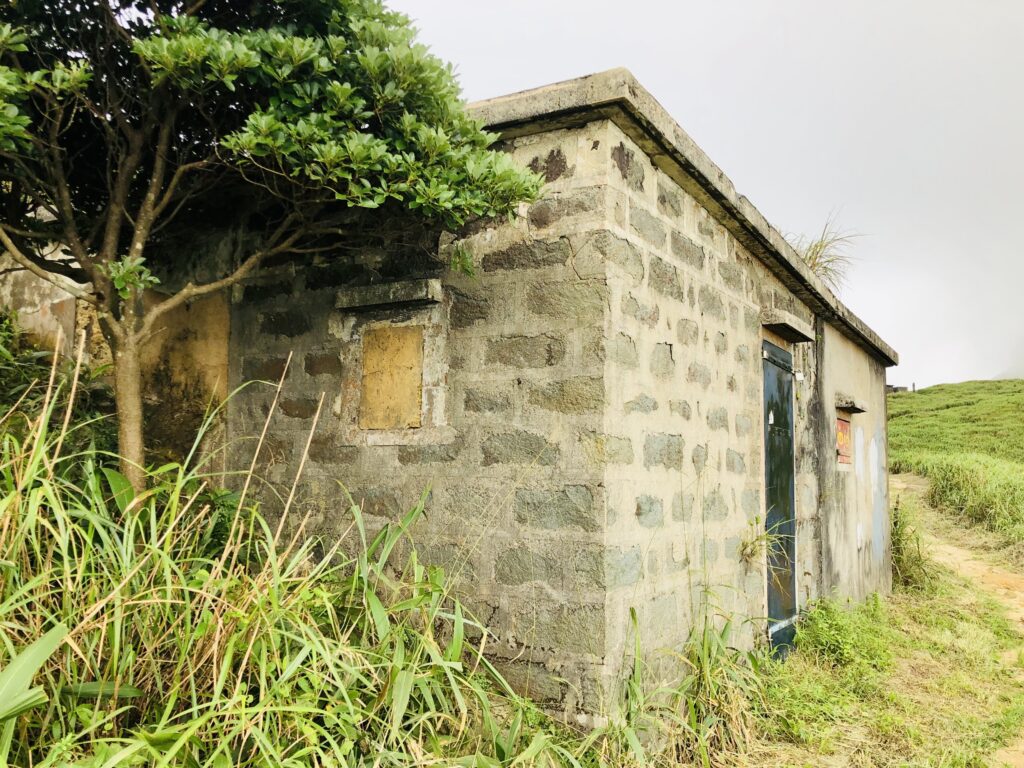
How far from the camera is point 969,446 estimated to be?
20.2 meters

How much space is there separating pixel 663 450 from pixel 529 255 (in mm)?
1118

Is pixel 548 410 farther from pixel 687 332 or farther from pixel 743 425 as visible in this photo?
pixel 743 425

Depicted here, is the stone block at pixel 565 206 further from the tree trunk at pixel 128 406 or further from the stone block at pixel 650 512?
the tree trunk at pixel 128 406

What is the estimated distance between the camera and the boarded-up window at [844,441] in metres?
7.38

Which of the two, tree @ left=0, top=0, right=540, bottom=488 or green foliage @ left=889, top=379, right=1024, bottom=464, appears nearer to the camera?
tree @ left=0, top=0, right=540, bottom=488

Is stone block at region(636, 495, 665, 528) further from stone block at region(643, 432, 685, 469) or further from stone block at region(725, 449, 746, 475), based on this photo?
stone block at region(725, 449, 746, 475)

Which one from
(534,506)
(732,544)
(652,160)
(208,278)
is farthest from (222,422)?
(732,544)

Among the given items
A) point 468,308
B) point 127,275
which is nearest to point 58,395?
point 127,275

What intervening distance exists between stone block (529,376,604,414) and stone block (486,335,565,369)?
104mm

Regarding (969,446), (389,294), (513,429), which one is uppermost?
(389,294)

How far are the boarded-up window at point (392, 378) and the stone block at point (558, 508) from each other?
678mm

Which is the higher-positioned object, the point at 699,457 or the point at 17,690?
the point at 699,457

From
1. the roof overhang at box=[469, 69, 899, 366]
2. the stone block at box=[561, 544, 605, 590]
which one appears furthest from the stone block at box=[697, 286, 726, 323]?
the stone block at box=[561, 544, 605, 590]

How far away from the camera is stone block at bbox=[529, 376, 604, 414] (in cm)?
332
